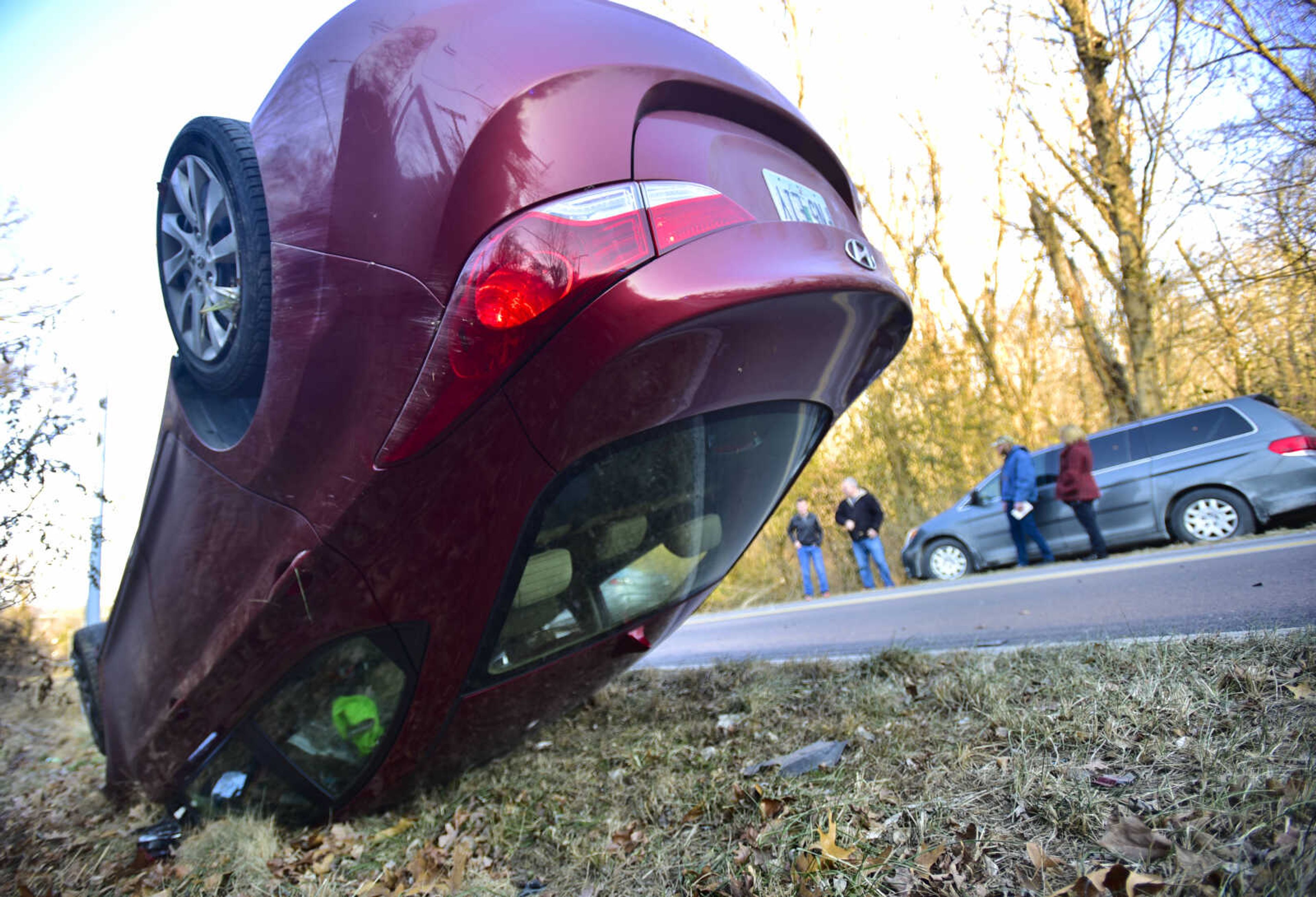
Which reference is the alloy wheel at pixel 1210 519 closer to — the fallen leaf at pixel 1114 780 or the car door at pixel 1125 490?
the car door at pixel 1125 490

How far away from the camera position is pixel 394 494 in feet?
6.86

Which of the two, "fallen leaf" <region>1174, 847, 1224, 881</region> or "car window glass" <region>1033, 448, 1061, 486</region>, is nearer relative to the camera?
"fallen leaf" <region>1174, 847, 1224, 881</region>

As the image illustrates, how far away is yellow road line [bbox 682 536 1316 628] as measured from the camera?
18.6 feet

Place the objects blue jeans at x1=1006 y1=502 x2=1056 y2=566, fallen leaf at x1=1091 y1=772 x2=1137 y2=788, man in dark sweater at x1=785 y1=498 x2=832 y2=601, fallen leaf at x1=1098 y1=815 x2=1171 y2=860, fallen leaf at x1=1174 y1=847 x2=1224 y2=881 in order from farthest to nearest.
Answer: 1. man in dark sweater at x1=785 y1=498 x2=832 y2=601
2. blue jeans at x1=1006 y1=502 x2=1056 y2=566
3. fallen leaf at x1=1091 y1=772 x2=1137 y2=788
4. fallen leaf at x1=1098 y1=815 x2=1171 y2=860
5. fallen leaf at x1=1174 y1=847 x2=1224 y2=881

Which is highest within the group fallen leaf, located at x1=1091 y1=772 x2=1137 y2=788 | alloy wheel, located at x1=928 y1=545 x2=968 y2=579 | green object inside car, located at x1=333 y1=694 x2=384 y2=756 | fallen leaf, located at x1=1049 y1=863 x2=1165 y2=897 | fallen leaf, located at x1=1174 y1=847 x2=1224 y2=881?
green object inside car, located at x1=333 y1=694 x2=384 y2=756

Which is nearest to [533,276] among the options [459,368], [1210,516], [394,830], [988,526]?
[459,368]

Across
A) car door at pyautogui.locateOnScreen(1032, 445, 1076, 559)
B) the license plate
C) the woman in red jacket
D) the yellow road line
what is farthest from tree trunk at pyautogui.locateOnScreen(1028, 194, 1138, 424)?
the license plate

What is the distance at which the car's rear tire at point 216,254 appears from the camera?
2.21m

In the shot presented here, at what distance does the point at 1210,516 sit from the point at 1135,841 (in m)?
8.32

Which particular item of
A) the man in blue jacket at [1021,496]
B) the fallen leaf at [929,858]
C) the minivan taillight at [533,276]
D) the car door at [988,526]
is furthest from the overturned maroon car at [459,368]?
the car door at [988,526]

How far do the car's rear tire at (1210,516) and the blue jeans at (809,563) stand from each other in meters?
5.44

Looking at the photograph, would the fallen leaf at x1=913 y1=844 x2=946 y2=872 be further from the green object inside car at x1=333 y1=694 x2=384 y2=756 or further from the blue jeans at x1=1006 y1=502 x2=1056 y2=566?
the blue jeans at x1=1006 y1=502 x2=1056 y2=566

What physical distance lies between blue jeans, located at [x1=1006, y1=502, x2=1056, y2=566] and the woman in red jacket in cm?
64

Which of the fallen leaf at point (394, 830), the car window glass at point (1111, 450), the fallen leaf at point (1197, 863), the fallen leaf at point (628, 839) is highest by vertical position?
the car window glass at point (1111, 450)
